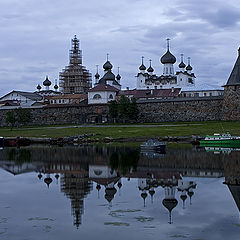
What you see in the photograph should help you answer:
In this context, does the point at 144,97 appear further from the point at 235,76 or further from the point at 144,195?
the point at 144,195

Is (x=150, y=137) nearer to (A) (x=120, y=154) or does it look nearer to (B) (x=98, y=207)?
(A) (x=120, y=154)

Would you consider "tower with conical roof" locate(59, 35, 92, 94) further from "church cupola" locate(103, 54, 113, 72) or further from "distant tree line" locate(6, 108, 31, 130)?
"distant tree line" locate(6, 108, 31, 130)

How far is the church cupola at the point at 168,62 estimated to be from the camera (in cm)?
9600

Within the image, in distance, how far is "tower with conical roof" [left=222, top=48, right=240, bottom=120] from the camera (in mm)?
66625

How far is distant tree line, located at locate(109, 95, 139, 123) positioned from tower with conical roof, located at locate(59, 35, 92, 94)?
3466 centimetres

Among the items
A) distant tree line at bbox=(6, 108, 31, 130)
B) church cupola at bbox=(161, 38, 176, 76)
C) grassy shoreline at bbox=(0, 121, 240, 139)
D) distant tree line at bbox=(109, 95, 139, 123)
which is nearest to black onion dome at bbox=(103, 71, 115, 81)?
church cupola at bbox=(161, 38, 176, 76)

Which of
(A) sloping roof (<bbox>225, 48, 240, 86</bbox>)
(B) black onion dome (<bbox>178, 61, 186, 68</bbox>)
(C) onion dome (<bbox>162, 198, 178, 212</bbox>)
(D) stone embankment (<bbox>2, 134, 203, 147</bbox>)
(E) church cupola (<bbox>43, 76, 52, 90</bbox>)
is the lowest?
(C) onion dome (<bbox>162, 198, 178, 212</bbox>)

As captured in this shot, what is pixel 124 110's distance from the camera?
70.5 meters

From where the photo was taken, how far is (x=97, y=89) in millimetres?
82500

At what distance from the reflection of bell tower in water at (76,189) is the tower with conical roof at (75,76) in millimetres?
82340

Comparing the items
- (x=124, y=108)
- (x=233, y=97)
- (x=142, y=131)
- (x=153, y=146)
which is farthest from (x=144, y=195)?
(x=124, y=108)

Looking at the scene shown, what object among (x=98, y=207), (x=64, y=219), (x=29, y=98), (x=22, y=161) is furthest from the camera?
(x=29, y=98)

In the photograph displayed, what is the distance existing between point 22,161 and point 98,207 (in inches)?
710

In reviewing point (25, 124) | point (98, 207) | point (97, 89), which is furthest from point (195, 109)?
point (98, 207)
